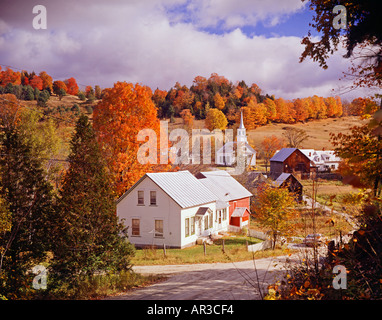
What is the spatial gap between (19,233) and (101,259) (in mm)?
3046

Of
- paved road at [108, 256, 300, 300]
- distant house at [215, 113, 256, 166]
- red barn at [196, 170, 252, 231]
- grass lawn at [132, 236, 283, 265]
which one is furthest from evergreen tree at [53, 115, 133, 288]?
distant house at [215, 113, 256, 166]

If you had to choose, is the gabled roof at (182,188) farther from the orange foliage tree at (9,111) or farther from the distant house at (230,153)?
the distant house at (230,153)

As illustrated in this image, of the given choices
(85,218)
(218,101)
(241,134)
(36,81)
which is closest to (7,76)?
(36,81)

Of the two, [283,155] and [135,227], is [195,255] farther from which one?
[283,155]

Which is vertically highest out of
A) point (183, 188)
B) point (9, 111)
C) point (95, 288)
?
point (9, 111)

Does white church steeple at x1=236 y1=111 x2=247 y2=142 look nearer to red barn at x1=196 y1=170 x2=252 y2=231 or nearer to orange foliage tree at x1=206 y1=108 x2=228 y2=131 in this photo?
orange foliage tree at x1=206 y1=108 x2=228 y2=131

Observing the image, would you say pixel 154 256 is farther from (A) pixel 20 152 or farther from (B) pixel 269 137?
(B) pixel 269 137

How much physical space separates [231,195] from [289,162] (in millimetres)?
19446

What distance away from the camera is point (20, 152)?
42.7 ft

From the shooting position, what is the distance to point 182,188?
1142 inches

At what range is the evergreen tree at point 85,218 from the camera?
12180 mm

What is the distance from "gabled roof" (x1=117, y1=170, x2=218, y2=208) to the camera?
27.1m

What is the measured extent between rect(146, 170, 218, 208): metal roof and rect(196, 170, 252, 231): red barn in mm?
2229
